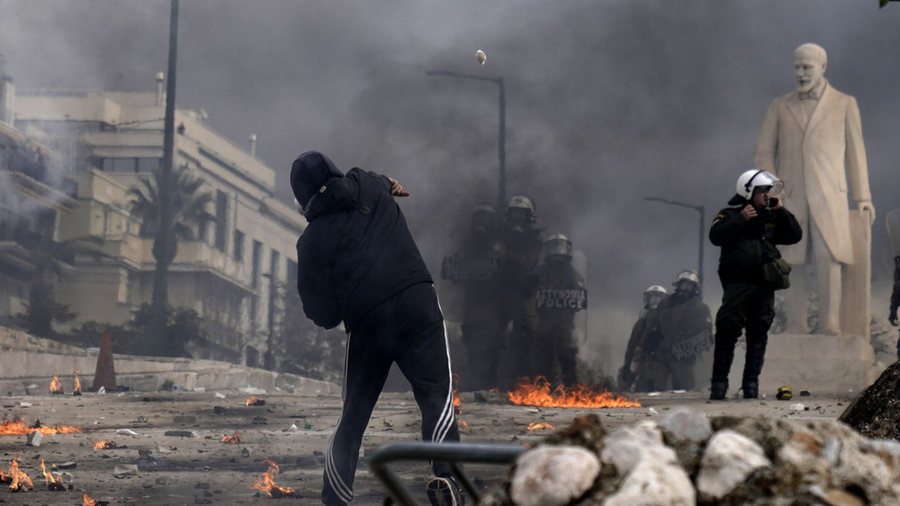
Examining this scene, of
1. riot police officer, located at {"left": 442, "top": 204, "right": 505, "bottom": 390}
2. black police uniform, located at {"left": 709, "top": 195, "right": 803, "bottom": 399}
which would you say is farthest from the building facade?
black police uniform, located at {"left": 709, "top": 195, "right": 803, "bottom": 399}

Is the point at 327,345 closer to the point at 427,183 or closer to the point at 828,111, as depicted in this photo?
the point at 427,183

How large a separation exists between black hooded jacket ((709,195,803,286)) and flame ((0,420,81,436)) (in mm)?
4460

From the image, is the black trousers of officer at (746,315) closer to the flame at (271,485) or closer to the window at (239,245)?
the flame at (271,485)

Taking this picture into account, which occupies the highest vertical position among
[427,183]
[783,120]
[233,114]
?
[233,114]

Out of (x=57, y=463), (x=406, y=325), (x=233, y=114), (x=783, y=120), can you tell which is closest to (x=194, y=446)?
(x=57, y=463)

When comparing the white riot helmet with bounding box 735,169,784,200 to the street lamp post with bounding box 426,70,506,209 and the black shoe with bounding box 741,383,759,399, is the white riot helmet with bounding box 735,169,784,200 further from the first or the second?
the street lamp post with bounding box 426,70,506,209

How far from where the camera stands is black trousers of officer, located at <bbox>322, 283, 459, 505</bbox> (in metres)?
5.96

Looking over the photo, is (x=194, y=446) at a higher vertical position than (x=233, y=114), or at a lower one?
lower

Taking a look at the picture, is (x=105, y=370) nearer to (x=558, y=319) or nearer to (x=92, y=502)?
(x=558, y=319)

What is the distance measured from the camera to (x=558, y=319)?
25.6 meters

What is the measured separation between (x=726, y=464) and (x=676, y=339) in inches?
743

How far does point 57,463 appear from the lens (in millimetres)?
8453

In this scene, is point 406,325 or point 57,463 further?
point 57,463

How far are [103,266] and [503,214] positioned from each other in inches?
996
